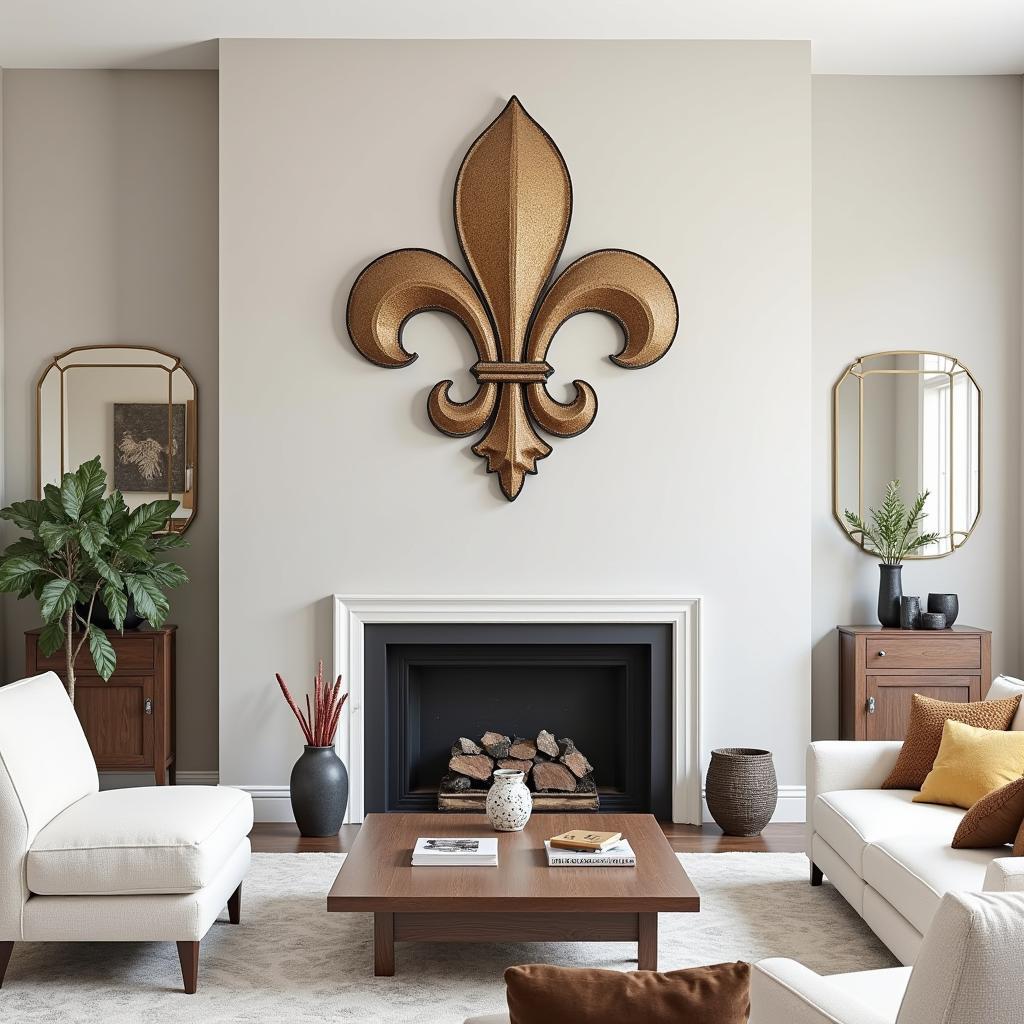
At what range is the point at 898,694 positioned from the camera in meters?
4.75

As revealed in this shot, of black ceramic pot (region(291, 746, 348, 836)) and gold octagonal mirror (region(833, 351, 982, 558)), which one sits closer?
black ceramic pot (region(291, 746, 348, 836))

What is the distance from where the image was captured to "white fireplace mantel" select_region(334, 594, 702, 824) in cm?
469

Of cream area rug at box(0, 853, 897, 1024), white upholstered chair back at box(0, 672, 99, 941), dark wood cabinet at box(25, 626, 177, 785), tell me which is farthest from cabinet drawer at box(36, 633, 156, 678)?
cream area rug at box(0, 853, 897, 1024)

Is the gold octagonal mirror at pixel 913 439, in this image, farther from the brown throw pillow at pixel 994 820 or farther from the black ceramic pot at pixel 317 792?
the black ceramic pot at pixel 317 792

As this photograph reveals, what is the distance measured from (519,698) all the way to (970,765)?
2080 mm

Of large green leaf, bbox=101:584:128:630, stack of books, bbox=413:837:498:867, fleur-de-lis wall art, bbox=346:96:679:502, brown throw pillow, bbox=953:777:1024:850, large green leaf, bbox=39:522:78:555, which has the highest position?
fleur-de-lis wall art, bbox=346:96:679:502

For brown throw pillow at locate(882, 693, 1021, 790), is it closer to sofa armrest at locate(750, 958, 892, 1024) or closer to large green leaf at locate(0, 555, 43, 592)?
sofa armrest at locate(750, 958, 892, 1024)

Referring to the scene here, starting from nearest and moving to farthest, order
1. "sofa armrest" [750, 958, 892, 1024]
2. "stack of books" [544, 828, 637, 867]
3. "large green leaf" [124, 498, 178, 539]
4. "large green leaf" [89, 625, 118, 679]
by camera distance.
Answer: "sofa armrest" [750, 958, 892, 1024]
"stack of books" [544, 828, 637, 867]
"large green leaf" [89, 625, 118, 679]
"large green leaf" [124, 498, 178, 539]

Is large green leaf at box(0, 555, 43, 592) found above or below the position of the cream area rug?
above

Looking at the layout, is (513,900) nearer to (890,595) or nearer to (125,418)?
(890,595)

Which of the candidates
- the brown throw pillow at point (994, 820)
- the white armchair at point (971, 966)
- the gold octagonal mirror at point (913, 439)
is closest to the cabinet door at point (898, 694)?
the gold octagonal mirror at point (913, 439)

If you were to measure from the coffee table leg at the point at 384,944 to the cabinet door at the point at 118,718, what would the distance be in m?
2.02

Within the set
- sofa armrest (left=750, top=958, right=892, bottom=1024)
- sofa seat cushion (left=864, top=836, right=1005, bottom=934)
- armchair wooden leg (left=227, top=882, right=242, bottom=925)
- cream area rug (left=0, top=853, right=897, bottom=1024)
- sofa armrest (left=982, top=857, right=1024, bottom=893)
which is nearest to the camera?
sofa armrest (left=750, top=958, right=892, bottom=1024)

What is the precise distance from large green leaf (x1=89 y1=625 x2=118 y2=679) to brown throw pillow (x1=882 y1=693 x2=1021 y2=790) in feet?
9.54
